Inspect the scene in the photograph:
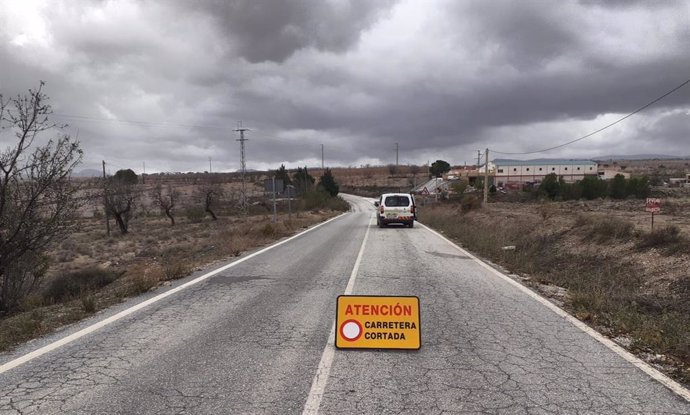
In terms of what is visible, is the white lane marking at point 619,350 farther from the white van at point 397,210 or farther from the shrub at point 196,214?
the shrub at point 196,214

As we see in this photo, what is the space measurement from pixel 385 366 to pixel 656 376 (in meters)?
2.51

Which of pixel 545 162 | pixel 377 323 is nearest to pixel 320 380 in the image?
pixel 377 323

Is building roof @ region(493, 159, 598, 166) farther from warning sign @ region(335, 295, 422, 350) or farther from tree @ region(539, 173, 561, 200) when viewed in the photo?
warning sign @ region(335, 295, 422, 350)

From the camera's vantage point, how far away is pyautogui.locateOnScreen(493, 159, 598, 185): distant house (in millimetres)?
124250

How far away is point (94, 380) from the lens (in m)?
4.45

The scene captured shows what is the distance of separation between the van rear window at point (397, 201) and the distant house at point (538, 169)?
10235cm

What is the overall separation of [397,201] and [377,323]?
2136 cm

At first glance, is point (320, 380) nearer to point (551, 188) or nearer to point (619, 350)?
point (619, 350)

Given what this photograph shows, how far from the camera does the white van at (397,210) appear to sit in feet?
86.5

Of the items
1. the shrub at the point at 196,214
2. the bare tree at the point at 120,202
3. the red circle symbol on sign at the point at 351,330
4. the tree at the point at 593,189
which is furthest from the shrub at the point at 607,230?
the tree at the point at 593,189

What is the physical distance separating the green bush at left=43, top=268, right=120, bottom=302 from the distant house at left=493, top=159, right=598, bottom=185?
118 metres

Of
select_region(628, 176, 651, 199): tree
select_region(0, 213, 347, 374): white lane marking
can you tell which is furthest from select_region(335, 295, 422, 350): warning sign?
select_region(628, 176, 651, 199): tree

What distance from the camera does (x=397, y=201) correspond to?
26.8 m

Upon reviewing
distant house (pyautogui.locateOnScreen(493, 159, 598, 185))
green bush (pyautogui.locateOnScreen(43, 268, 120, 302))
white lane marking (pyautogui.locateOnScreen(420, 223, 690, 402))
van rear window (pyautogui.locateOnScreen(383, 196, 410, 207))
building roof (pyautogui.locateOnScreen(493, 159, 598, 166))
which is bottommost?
green bush (pyautogui.locateOnScreen(43, 268, 120, 302))
